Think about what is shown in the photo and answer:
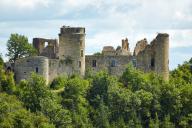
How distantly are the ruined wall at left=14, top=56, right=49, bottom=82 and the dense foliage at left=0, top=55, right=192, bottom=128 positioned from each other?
3.85ft

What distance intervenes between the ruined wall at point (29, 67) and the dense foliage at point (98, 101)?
46.2 inches

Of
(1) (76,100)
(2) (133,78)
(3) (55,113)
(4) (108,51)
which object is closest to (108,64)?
(4) (108,51)

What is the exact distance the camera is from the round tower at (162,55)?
271 ft

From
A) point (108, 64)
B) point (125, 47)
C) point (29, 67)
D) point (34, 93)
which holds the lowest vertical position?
point (34, 93)

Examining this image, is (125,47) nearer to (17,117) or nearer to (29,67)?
(29,67)

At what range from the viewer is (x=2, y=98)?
74812 mm

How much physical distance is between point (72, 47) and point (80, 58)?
1098mm

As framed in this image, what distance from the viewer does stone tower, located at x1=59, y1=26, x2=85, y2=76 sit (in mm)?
80938

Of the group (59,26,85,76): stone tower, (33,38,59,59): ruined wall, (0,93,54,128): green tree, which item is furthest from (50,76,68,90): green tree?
(0,93,54,128): green tree

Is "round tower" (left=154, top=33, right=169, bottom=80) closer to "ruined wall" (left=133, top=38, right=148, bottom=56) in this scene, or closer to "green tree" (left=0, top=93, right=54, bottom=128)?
"ruined wall" (left=133, top=38, right=148, bottom=56)

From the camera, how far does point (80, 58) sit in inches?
3201

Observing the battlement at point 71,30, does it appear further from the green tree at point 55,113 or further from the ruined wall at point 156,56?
the green tree at point 55,113

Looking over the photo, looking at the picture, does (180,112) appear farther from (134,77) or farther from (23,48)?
(23,48)

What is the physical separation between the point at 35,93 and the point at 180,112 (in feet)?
37.7
